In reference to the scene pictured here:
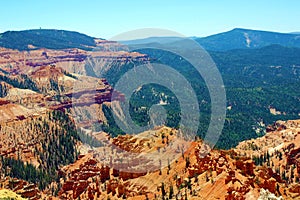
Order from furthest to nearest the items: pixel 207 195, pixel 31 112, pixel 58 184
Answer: pixel 31 112 → pixel 58 184 → pixel 207 195

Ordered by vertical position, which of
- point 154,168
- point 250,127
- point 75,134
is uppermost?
point 154,168

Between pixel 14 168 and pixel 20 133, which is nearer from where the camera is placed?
pixel 14 168

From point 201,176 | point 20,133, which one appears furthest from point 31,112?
point 201,176

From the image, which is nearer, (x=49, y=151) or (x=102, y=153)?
(x=102, y=153)

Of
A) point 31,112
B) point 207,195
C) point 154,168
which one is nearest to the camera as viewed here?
point 207,195

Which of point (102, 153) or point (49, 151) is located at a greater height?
point (102, 153)

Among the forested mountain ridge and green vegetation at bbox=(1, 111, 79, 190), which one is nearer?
the forested mountain ridge

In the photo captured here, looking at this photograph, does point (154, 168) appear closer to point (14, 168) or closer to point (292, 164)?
point (292, 164)

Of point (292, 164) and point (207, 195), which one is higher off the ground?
point (207, 195)

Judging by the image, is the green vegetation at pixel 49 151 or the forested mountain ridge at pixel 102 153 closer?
the forested mountain ridge at pixel 102 153

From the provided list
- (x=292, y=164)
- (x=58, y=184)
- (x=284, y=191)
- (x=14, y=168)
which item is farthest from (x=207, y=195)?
(x=14, y=168)
